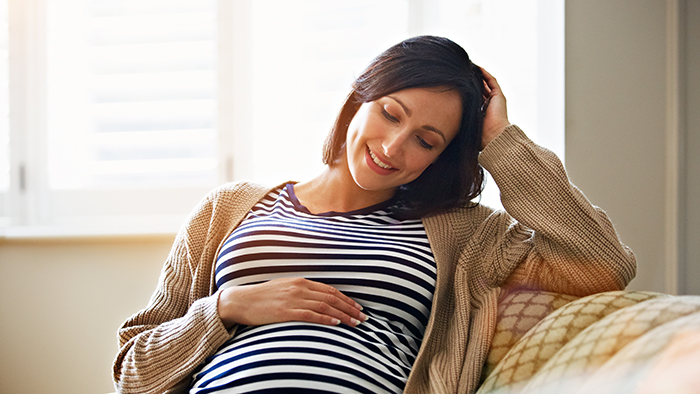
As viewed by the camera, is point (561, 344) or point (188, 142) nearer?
point (561, 344)

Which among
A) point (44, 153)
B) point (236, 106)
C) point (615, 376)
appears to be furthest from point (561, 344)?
point (44, 153)

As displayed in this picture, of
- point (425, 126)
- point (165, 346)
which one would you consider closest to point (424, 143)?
point (425, 126)

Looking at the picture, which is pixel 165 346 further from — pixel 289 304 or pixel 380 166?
pixel 380 166

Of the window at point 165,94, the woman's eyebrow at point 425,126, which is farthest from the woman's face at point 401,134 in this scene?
the window at point 165,94

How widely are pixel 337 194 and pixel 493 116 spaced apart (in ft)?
1.27

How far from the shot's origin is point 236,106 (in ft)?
6.13

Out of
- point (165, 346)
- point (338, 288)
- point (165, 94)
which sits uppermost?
point (165, 94)

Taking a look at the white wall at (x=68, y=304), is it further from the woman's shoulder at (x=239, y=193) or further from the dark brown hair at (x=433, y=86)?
the dark brown hair at (x=433, y=86)

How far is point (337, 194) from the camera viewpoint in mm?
1170

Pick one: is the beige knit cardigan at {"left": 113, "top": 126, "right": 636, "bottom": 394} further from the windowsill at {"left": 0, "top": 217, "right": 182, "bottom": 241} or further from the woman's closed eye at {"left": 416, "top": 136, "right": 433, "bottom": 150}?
the windowsill at {"left": 0, "top": 217, "right": 182, "bottom": 241}

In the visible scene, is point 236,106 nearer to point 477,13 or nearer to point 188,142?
point 188,142

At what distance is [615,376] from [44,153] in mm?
2060

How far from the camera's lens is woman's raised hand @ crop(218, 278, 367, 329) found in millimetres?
908

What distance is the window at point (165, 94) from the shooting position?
187cm
